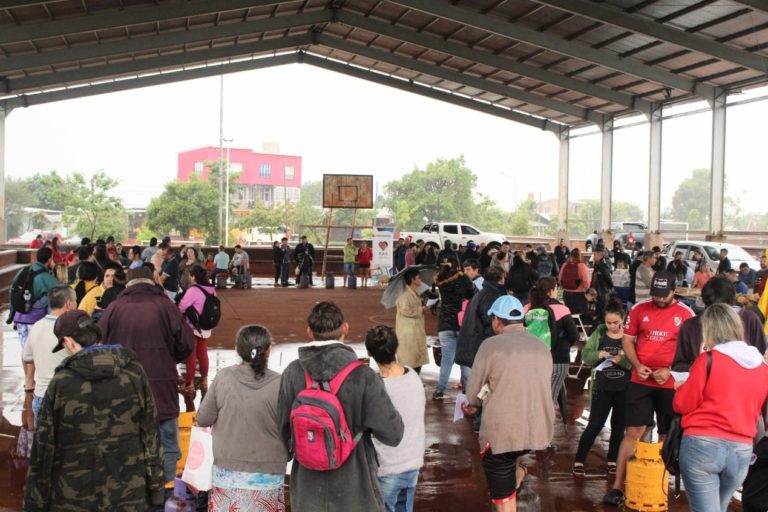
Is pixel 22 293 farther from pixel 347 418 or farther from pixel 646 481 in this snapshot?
pixel 646 481

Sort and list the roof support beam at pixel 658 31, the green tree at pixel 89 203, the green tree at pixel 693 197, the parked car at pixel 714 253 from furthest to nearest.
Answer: the green tree at pixel 693 197 < the green tree at pixel 89 203 < the parked car at pixel 714 253 < the roof support beam at pixel 658 31

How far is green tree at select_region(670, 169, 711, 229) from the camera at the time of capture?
258 feet

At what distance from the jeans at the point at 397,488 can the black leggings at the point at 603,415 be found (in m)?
2.49

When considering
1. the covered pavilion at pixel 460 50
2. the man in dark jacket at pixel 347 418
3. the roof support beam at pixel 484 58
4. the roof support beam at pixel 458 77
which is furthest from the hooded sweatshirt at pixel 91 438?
the roof support beam at pixel 458 77

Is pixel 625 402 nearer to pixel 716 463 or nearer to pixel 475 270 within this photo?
pixel 716 463

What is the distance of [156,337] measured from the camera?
5.20 m

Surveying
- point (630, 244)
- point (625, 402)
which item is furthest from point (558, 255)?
point (625, 402)

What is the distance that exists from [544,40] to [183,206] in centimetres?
3456

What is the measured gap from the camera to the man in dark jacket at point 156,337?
17.0 ft

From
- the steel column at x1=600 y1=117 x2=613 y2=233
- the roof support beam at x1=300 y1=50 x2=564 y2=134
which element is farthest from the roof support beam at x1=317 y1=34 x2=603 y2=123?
the roof support beam at x1=300 y1=50 x2=564 y2=134

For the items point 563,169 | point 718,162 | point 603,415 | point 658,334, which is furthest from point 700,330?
point 563,169

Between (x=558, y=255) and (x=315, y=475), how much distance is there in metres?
20.8

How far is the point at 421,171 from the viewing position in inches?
2464

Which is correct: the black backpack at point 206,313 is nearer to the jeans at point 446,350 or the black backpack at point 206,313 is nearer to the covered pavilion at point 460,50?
the jeans at point 446,350
